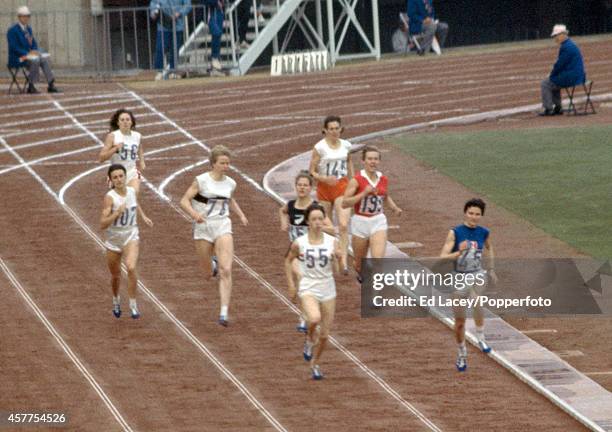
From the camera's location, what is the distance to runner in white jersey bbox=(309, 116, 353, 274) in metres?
19.6

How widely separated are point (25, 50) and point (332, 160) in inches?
697

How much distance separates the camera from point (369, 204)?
18.4 m

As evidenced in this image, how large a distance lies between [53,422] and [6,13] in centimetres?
2620

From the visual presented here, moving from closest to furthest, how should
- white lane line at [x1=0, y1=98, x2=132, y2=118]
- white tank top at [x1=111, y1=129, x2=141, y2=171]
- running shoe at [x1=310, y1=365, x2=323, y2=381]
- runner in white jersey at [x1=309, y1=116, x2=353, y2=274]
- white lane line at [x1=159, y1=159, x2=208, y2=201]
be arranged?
running shoe at [x1=310, y1=365, x2=323, y2=381] < runner in white jersey at [x1=309, y1=116, x2=353, y2=274] < white tank top at [x1=111, y1=129, x2=141, y2=171] < white lane line at [x1=159, y1=159, x2=208, y2=201] < white lane line at [x1=0, y1=98, x2=132, y2=118]

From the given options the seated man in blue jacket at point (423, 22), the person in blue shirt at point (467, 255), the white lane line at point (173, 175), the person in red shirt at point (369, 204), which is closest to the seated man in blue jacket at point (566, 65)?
the white lane line at point (173, 175)

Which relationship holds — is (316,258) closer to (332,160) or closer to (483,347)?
(483,347)

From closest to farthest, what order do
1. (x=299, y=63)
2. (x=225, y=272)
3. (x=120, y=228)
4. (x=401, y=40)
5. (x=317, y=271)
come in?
(x=317, y=271) < (x=225, y=272) < (x=120, y=228) < (x=299, y=63) < (x=401, y=40)

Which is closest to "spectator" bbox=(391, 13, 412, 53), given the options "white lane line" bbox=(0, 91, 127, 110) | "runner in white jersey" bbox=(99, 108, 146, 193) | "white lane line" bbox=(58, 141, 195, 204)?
"white lane line" bbox=(0, 91, 127, 110)

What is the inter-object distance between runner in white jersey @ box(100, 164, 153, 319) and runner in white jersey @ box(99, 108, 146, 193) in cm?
242

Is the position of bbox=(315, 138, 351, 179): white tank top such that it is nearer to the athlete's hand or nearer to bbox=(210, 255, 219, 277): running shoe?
the athlete's hand

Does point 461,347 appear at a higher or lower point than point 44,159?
higher

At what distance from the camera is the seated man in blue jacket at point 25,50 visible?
35938mm

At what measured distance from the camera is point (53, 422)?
1447cm

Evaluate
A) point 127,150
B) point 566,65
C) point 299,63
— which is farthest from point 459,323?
→ point 299,63
